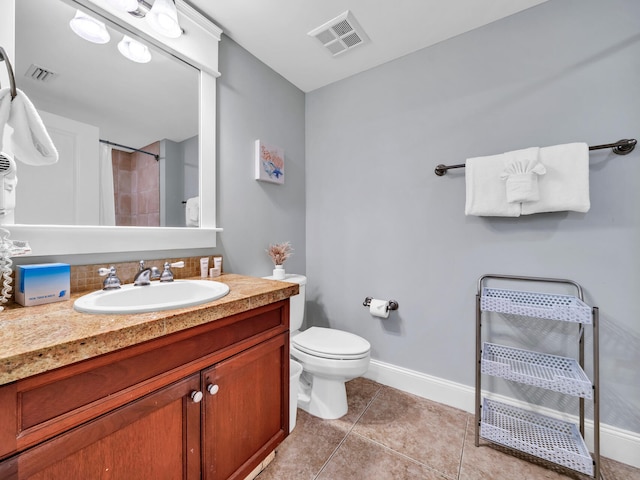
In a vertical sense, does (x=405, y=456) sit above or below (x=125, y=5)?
below

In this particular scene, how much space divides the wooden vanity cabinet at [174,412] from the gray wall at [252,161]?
0.74 metres

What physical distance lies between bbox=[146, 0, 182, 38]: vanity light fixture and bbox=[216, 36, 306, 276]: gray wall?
1.18 feet

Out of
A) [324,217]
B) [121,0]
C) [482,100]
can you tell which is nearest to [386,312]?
[324,217]

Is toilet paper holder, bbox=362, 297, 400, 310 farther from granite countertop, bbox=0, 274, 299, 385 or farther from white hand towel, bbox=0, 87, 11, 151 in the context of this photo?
white hand towel, bbox=0, 87, 11, 151

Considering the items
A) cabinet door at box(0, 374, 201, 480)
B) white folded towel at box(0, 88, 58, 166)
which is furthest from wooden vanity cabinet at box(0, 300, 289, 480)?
white folded towel at box(0, 88, 58, 166)

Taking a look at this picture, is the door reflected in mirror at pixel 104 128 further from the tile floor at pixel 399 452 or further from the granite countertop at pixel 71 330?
the tile floor at pixel 399 452

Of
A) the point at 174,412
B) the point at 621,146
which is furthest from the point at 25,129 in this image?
the point at 621,146

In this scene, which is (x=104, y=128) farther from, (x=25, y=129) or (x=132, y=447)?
(x=132, y=447)

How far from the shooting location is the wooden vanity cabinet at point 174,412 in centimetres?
61

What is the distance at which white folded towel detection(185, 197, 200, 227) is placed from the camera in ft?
4.99

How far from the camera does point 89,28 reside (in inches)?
46.3

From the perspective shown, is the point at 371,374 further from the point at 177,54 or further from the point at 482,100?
the point at 177,54

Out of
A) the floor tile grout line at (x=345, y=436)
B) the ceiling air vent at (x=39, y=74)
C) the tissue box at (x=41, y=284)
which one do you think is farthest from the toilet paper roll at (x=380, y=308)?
the ceiling air vent at (x=39, y=74)

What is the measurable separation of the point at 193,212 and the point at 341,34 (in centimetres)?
140
